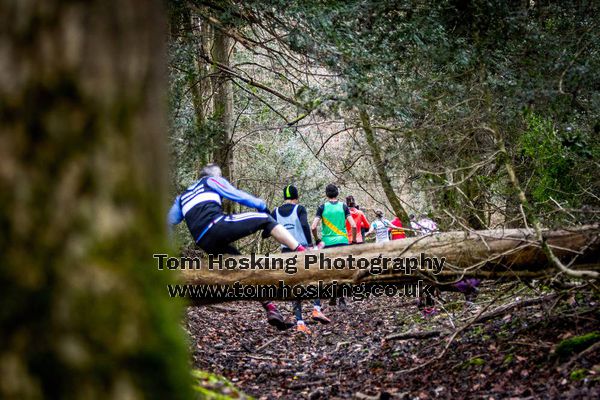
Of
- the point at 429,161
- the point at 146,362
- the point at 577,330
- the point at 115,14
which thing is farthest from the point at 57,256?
the point at 429,161

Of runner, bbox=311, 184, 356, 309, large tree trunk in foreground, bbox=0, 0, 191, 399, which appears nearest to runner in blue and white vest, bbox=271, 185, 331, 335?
runner, bbox=311, 184, 356, 309

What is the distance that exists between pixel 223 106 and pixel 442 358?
10.4 meters

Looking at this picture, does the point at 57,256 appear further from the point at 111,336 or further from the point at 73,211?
the point at 111,336

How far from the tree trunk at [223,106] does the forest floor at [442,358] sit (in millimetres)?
6058

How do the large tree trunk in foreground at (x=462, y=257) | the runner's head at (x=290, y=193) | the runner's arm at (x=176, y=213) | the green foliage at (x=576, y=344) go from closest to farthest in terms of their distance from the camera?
the green foliage at (x=576, y=344)
the large tree trunk in foreground at (x=462, y=257)
the runner's arm at (x=176, y=213)
the runner's head at (x=290, y=193)

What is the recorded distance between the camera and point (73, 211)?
4.94ft

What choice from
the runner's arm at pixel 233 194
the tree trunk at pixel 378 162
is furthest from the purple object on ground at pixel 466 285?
the tree trunk at pixel 378 162

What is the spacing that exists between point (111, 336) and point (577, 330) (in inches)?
218

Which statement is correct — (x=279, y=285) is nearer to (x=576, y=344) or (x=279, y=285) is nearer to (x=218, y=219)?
(x=218, y=219)

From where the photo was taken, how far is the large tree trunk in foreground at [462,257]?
20.5ft

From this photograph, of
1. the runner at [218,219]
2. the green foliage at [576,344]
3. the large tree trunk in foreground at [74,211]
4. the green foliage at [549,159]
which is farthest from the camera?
the green foliage at [549,159]

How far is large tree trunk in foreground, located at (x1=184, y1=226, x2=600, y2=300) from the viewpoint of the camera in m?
6.25

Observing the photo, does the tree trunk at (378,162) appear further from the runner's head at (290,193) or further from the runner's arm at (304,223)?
the runner's arm at (304,223)

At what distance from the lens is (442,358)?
267 inches
